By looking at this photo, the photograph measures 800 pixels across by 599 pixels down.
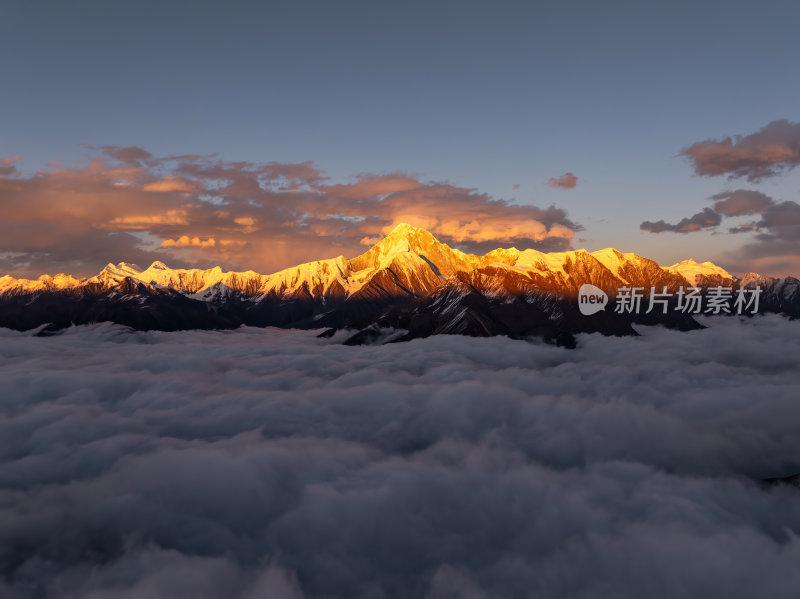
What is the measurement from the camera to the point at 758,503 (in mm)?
199750

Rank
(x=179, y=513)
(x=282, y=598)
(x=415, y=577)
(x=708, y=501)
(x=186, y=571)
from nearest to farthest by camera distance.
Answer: (x=282, y=598), (x=186, y=571), (x=415, y=577), (x=179, y=513), (x=708, y=501)

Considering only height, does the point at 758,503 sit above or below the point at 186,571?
above

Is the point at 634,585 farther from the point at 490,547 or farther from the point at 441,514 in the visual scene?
the point at 441,514

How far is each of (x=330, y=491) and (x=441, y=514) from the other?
4554 centimetres

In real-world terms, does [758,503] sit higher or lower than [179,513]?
higher

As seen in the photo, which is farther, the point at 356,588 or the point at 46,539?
the point at 46,539

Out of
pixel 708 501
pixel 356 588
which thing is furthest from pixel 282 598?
pixel 708 501

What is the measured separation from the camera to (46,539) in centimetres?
16600

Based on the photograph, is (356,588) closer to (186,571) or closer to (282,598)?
(282,598)

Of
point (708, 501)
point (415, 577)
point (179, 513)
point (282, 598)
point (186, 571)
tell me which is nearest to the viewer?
point (282, 598)

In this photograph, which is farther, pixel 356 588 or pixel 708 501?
pixel 708 501

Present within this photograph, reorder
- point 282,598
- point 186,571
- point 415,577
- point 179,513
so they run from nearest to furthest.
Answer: point 282,598
point 186,571
point 415,577
point 179,513

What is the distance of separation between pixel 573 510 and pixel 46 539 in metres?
195

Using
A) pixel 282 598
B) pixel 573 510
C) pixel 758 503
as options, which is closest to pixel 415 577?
pixel 282 598
